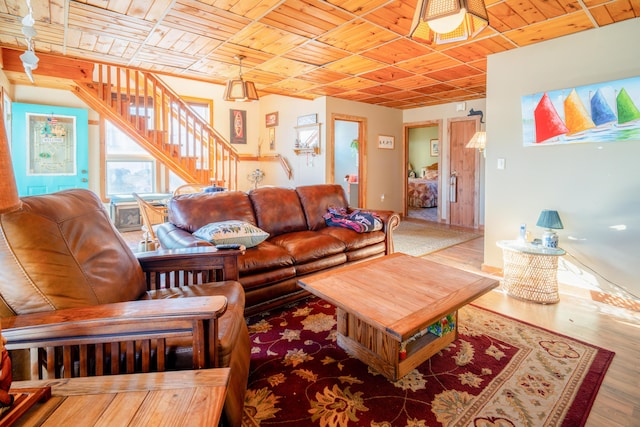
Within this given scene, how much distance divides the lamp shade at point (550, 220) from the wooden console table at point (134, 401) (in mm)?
3078

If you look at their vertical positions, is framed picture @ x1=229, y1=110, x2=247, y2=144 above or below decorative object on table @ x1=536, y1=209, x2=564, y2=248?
above

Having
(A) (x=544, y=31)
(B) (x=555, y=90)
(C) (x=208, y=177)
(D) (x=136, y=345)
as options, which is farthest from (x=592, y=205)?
(C) (x=208, y=177)

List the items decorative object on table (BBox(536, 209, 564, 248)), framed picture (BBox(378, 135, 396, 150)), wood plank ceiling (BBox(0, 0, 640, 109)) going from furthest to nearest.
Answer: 1. framed picture (BBox(378, 135, 396, 150))
2. decorative object on table (BBox(536, 209, 564, 248))
3. wood plank ceiling (BBox(0, 0, 640, 109))

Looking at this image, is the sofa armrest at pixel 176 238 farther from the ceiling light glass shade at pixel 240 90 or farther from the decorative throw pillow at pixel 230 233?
the ceiling light glass shade at pixel 240 90

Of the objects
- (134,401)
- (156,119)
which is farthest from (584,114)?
(156,119)

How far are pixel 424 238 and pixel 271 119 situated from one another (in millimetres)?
4229

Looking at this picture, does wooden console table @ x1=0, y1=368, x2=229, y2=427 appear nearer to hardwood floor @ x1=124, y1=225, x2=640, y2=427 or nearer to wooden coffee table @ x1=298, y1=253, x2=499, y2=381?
wooden coffee table @ x1=298, y1=253, x2=499, y2=381

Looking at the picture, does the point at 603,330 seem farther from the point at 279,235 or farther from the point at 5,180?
the point at 5,180

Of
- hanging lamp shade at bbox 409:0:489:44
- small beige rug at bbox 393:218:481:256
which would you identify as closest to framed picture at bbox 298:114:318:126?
small beige rug at bbox 393:218:481:256

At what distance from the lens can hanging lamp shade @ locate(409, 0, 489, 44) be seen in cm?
159

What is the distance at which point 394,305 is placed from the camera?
1.69 meters

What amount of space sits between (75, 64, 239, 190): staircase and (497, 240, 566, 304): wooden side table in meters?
4.47

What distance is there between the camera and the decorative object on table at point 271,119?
720cm

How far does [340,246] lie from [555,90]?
8.23ft
